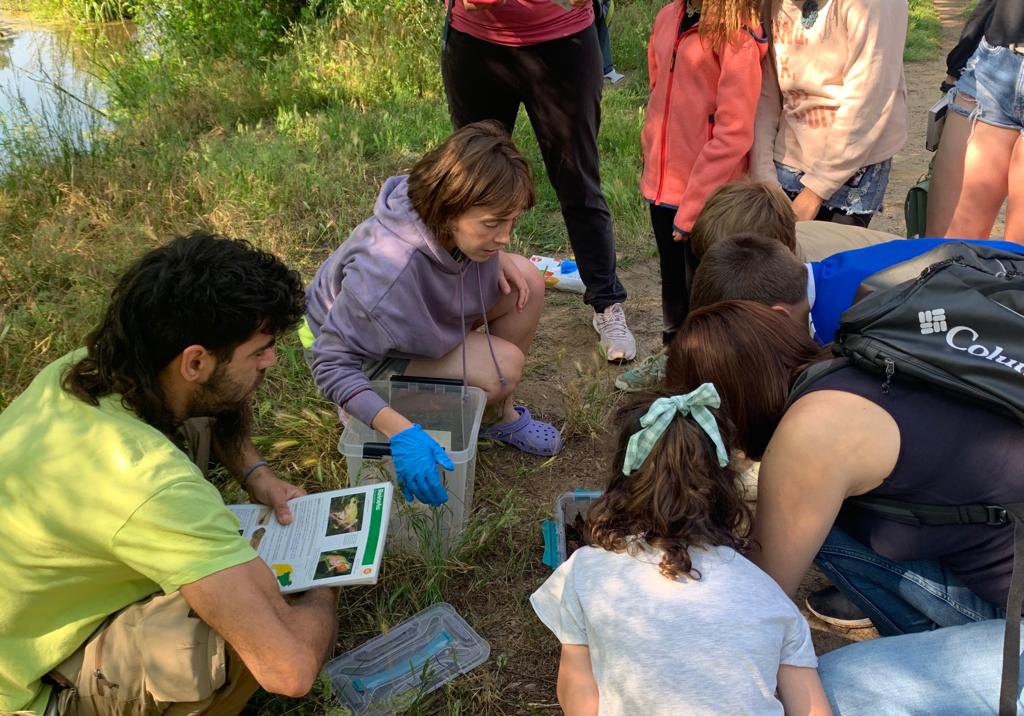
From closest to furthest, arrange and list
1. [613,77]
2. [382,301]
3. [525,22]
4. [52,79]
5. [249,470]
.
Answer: [249,470] < [382,301] < [525,22] < [52,79] < [613,77]

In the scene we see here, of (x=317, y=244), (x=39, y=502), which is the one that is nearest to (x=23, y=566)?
(x=39, y=502)

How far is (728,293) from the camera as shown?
2059 millimetres

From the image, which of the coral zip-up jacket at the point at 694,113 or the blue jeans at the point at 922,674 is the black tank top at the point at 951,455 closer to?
the blue jeans at the point at 922,674

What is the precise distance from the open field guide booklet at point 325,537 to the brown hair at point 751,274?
95cm

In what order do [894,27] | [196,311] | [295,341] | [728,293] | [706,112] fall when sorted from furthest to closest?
[295,341] < [706,112] < [894,27] < [728,293] < [196,311]

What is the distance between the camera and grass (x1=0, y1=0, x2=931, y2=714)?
228 centimetres

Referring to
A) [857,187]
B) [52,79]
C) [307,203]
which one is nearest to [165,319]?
[857,187]

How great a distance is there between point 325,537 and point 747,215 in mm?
1450

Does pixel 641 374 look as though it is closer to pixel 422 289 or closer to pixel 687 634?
pixel 422 289

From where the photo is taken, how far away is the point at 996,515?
61.4 inches

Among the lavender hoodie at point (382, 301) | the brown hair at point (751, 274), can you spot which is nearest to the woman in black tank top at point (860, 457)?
the brown hair at point (751, 274)

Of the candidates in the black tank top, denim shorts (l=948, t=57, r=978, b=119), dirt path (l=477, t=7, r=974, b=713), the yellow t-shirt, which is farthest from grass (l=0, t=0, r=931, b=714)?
denim shorts (l=948, t=57, r=978, b=119)

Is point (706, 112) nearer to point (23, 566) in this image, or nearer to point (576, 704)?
point (576, 704)

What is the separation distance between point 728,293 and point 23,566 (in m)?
1.62
